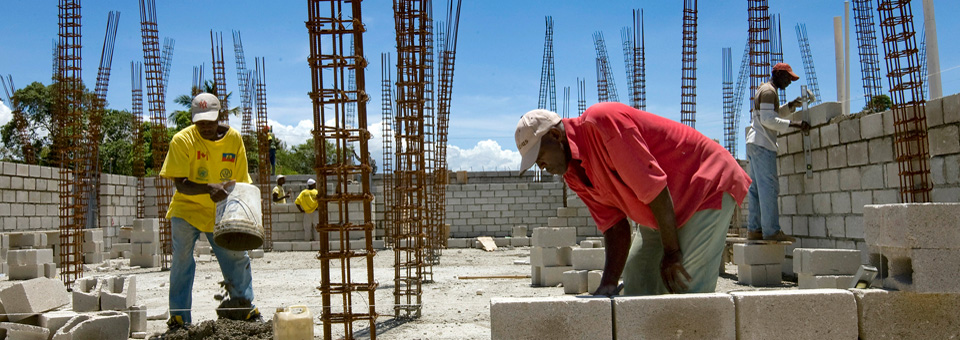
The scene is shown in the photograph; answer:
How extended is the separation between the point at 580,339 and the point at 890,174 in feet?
17.9

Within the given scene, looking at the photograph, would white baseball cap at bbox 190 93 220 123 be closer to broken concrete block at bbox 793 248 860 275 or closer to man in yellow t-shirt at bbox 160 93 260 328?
man in yellow t-shirt at bbox 160 93 260 328

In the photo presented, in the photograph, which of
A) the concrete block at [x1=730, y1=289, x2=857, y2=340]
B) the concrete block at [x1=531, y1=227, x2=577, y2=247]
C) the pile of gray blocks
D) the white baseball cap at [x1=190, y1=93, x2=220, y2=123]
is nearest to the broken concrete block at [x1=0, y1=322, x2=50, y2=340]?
the white baseball cap at [x1=190, y1=93, x2=220, y2=123]

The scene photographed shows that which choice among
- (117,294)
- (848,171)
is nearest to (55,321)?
(117,294)

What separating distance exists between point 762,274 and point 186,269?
18.9 feet

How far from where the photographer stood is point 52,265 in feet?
33.2

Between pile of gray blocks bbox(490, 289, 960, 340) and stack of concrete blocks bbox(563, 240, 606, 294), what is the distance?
14.6 feet

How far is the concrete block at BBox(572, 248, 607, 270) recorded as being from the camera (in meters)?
7.70

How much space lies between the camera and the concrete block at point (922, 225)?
9.61ft

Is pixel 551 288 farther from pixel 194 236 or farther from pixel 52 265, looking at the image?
pixel 52 265

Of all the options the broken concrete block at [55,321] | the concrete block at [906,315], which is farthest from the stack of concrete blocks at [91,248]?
the concrete block at [906,315]

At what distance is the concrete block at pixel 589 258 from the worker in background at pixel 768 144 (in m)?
1.73

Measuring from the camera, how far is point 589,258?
25.4 feet

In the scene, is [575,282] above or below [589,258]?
below

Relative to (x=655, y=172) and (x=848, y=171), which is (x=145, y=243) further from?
(x=655, y=172)
